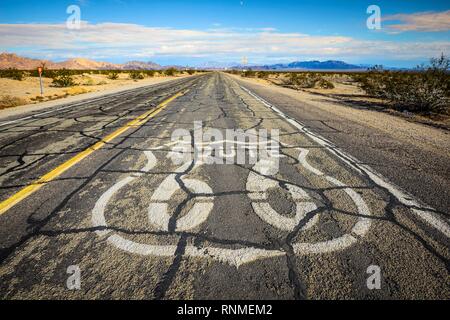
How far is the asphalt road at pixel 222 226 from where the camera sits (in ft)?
6.13

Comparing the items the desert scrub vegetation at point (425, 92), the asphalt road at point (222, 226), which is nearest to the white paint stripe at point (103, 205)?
the asphalt road at point (222, 226)

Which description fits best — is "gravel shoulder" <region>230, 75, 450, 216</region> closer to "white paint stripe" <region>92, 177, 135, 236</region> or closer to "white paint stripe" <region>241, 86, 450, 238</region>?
"white paint stripe" <region>241, 86, 450, 238</region>

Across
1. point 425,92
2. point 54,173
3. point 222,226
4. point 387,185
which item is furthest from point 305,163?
point 425,92

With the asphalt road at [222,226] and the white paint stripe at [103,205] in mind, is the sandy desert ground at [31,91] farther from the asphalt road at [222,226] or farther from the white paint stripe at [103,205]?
the white paint stripe at [103,205]

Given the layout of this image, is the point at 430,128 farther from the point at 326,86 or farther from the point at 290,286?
the point at 326,86

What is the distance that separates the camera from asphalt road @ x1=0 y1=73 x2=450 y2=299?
1869 mm

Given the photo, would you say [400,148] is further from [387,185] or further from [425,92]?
[425,92]

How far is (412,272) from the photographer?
6.44 ft

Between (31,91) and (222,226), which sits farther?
(31,91)

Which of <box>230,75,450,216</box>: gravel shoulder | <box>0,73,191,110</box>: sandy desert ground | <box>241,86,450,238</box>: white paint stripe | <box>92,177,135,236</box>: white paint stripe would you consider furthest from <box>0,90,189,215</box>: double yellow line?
<box>0,73,191,110</box>: sandy desert ground

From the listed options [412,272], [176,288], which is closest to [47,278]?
[176,288]

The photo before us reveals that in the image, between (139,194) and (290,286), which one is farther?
(139,194)

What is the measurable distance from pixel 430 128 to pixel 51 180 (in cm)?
899

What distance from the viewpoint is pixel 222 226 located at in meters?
2.54
